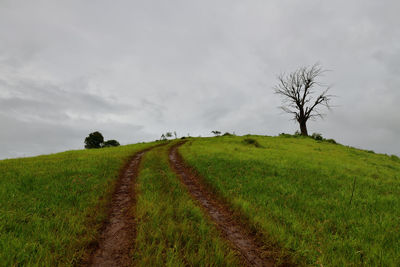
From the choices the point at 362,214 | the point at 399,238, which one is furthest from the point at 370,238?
the point at 362,214

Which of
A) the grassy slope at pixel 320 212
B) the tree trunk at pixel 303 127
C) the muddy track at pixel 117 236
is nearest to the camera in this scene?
the muddy track at pixel 117 236

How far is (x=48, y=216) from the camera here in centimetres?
518

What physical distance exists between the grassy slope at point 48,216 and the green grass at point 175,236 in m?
1.34

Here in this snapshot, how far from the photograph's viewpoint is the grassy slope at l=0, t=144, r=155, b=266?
144 inches

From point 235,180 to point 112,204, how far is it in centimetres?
614

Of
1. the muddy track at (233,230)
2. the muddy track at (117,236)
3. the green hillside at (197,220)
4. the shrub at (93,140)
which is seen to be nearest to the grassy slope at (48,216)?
the green hillside at (197,220)

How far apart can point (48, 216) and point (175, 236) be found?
153 inches

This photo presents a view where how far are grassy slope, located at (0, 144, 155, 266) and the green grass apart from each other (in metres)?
1.34

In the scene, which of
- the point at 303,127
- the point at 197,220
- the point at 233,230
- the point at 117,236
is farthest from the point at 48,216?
the point at 303,127

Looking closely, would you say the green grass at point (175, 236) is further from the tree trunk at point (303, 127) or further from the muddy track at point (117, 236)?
the tree trunk at point (303, 127)

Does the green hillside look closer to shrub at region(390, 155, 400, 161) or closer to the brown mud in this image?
the brown mud

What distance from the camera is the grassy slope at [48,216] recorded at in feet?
12.0

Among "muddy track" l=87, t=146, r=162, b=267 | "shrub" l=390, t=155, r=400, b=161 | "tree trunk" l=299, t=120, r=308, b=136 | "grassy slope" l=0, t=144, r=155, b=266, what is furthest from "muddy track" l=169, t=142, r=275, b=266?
"tree trunk" l=299, t=120, r=308, b=136

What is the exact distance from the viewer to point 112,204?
22.1 ft
